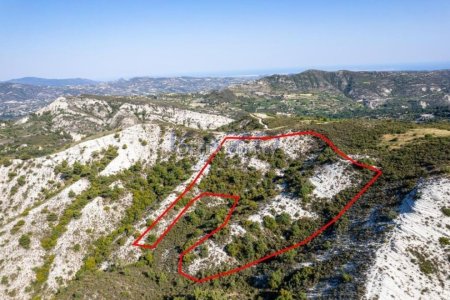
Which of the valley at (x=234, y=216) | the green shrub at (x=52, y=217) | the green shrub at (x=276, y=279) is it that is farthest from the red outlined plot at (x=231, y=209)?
the green shrub at (x=52, y=217)

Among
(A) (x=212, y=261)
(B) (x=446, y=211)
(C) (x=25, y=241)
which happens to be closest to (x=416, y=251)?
(B) (x=446, y=211)

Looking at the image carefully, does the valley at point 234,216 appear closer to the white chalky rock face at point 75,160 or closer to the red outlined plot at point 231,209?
the white chalky rock face at point 75,160

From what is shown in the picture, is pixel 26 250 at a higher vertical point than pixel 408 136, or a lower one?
lower

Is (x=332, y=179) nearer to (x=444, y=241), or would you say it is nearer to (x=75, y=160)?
(x=444, y=241)

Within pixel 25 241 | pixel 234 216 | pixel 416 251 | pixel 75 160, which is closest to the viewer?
pixel 416 251

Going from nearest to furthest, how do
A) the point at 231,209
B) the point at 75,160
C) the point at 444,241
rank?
the point at 444,241 < the point at 231,209 < the point at 75,160

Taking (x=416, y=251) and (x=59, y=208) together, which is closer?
(x=416, y=251)

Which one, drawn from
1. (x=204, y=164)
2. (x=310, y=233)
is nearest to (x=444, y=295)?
(x=310, y=233)
